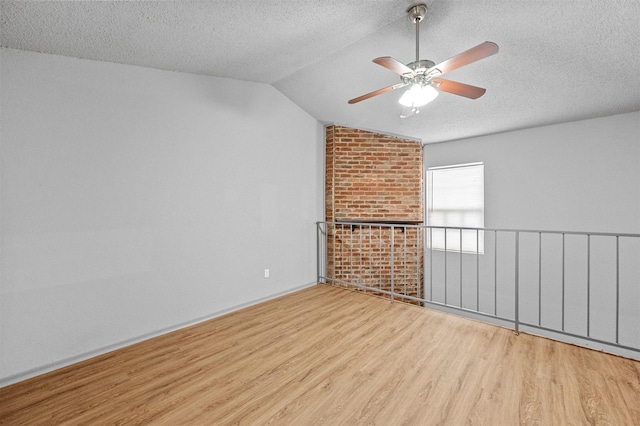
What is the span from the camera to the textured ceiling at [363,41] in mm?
1897

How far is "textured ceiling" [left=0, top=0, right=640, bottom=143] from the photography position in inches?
74.7

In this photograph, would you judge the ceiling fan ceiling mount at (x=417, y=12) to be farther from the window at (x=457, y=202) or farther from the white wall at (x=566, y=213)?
the window at (x=457, y=202)

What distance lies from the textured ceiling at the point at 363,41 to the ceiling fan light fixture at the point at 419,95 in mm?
616

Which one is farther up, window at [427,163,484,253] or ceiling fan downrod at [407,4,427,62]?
ceiling fan downrod at [407,4,427,62]

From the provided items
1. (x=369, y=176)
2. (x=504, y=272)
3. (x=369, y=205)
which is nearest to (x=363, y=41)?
(x=369, y=176)

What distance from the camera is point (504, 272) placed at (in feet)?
13.8

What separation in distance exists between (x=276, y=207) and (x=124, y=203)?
167 cm

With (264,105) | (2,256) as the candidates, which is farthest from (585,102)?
(2,256)

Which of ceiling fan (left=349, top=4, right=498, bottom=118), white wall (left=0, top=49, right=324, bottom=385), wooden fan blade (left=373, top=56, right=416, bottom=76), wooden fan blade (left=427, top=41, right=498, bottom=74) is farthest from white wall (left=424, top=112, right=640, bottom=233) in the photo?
white wall (left=0, top=49, right=324, bottom=385)

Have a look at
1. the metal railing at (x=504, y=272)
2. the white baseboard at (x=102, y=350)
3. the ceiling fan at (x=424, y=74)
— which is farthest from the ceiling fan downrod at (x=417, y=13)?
the white baseboard at (x=102, y=350)

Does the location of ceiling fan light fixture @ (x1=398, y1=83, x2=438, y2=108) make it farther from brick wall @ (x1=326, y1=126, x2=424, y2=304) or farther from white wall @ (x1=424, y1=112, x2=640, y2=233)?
white wall @ (x1=424, y1=112, x2=640, y2=233)

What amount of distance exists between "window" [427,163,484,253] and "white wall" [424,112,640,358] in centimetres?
13

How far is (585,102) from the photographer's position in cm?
314

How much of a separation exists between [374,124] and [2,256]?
402cm
